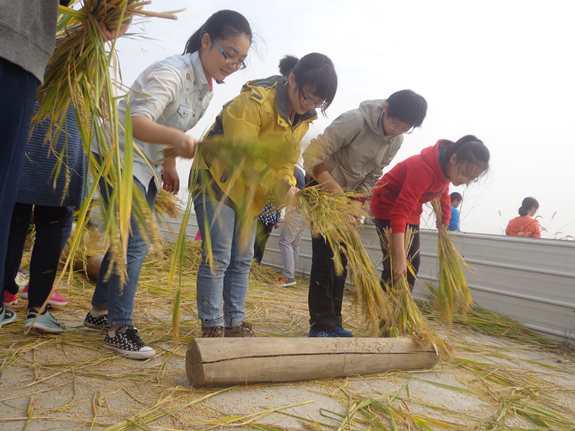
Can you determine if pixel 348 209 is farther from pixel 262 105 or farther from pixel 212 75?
pixel 212 75

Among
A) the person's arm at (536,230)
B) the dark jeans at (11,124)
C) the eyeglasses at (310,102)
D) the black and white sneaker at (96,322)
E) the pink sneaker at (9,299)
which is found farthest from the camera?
the person's arm at (536,230)

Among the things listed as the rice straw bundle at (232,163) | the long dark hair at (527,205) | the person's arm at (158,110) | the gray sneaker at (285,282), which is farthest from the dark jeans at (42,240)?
the long dark hair at (527,205)

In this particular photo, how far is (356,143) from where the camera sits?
2.63 m

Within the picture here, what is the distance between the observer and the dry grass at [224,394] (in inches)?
51.9

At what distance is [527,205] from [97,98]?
5793 millimetres

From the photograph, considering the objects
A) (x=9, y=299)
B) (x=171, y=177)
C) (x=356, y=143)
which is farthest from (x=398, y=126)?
(x=9, y=299)

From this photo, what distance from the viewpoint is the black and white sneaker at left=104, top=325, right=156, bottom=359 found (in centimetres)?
183

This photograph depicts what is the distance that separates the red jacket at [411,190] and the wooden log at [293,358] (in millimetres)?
741

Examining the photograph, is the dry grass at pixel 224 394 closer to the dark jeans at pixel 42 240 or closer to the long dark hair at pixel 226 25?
the dark jeans at pixel 42 240

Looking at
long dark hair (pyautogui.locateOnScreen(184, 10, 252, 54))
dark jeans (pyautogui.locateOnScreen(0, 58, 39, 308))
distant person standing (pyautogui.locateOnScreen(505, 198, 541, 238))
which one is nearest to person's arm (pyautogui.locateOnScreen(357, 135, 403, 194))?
long dark hair (pyautogui.locateOnScreen(184, 10, 252, 54))

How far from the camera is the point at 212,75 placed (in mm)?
1958

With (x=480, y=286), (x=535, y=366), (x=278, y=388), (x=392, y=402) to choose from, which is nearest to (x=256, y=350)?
(x=278, y=388)

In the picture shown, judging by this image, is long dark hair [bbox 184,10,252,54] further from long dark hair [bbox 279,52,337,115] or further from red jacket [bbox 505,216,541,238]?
red jacket [bbox 505,216,541,238]

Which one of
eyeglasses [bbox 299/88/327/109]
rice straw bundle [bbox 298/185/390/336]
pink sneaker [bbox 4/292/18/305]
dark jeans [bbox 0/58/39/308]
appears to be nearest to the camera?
dark jeans [bbox 0/58/39/308]
